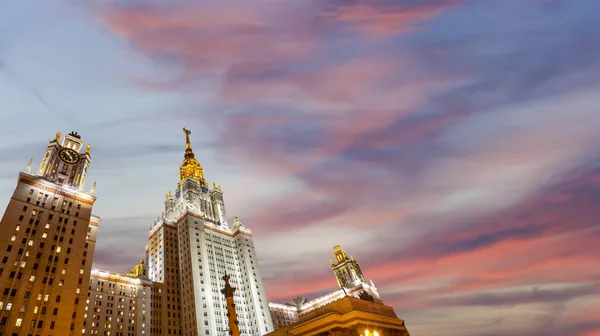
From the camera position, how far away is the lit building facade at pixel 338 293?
468ft

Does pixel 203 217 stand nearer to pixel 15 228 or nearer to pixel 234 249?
pixel 234 249

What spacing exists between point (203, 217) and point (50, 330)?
71.6m

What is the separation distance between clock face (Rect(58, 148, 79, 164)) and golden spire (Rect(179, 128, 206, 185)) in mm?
59093

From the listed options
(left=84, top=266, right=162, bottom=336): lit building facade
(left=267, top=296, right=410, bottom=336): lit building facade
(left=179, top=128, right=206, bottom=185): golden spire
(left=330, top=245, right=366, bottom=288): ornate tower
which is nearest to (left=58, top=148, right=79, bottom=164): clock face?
(left=84, top=266, right=162, bottom=336): lit building facade

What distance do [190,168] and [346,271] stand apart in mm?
96250

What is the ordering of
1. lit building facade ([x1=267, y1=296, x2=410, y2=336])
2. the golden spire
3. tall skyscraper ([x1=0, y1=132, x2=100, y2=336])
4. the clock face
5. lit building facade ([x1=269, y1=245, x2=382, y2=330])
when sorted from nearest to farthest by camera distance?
lit building facade ([x1=267, y1=296, x2=410, y2=336]), tall skyscraper ([x1=0, y1=132, x2=100, y2=336]), the clock face, lit building facade ([x1=269, y1=245, x2=382, y2=330]), the golden spire

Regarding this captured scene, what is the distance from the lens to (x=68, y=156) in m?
93.8

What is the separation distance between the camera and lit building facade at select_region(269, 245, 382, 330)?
142625 millimetres

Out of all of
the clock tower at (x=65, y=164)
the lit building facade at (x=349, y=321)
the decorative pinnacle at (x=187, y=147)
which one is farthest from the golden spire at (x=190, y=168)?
the lit building facade at (x=349, y=321)

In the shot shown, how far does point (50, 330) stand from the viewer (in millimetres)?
62000

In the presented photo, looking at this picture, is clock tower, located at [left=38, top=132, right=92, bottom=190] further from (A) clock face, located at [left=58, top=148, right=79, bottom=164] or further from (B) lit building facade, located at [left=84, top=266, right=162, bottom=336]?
(B) lit building facade, located at [left=84, top=266, right=162, bottom=336]

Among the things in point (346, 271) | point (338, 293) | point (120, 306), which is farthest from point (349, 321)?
point (346, 271)

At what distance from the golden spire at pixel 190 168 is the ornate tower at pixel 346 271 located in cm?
8233

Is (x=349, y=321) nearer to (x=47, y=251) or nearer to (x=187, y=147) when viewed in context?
(x=47, y=251)
